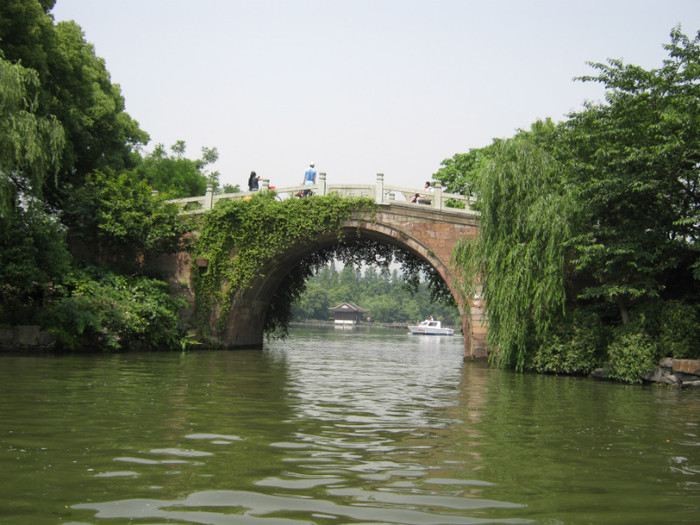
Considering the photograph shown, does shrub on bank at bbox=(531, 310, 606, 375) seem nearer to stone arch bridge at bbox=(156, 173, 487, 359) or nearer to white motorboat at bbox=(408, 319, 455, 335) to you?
stone arch bridge at bbox=(156, 173, 487, 359)

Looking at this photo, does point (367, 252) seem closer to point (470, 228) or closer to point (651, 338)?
point (470, 228)

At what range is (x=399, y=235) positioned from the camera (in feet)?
53.2

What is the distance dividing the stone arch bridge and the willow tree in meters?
1.77

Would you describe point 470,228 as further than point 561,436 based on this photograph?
Yes

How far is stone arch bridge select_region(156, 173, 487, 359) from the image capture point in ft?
50.9

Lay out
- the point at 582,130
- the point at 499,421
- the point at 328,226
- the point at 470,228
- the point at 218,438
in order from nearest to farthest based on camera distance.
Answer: the point at 218,438 → the point at 499,421 → the point at 582,130 → the point at 470,228 → the point at 328,226

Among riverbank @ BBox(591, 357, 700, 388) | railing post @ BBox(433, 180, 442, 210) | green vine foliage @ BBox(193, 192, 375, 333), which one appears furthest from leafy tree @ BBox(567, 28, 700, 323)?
green vine foliage @ BBox(193, 192, 375, 333)

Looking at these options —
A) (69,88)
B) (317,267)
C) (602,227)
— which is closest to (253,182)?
(317,267)

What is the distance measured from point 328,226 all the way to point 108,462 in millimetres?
13309

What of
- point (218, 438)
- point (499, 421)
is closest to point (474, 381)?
point (499, 421)

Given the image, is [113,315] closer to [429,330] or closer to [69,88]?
[69,88]

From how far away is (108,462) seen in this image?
362 centimetres

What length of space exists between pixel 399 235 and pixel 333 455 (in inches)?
488

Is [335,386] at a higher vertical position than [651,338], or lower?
lower
